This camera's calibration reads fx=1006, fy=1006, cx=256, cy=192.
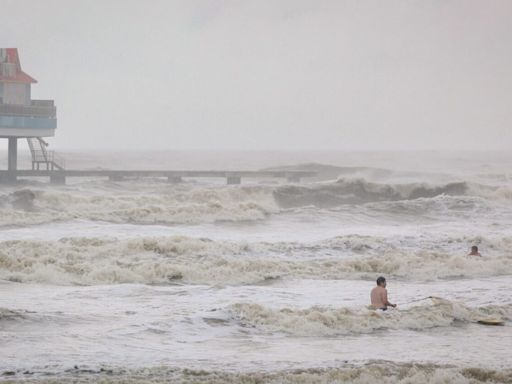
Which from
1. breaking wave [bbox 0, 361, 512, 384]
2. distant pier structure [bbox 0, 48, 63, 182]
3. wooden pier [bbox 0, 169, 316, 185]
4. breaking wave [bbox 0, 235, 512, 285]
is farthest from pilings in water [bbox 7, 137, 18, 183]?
Answer: breaking wave [bbox 0, 361, 512, 384]

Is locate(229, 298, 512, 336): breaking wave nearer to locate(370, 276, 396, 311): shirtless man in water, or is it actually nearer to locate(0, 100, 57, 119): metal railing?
A: locate(370, 276, 396, 311): shirtless man in water

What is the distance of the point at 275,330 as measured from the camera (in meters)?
17.1

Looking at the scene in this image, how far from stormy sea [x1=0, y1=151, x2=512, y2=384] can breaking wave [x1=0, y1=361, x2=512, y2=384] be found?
0.09 feet

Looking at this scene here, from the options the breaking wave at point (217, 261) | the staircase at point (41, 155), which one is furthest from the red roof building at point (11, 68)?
the breaking wave at point (217, 261)

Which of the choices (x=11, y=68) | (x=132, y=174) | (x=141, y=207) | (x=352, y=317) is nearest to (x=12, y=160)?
(x=11, y=68)

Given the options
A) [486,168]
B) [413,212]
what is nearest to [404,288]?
[413,212]

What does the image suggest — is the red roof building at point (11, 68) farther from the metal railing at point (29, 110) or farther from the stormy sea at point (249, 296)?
the stormy sea at point (249, 296)

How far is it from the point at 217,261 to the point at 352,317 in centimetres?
780

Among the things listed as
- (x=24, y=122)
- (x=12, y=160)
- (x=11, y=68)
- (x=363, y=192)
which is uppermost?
(x=11, y=68)

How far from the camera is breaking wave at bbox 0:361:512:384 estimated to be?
1353 centimetres

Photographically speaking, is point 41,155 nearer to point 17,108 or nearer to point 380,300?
point 17,108

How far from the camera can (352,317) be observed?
701 inches

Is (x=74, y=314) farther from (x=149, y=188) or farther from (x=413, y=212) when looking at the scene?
(x=149, y=188)

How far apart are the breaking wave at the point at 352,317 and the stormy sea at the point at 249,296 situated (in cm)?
3
